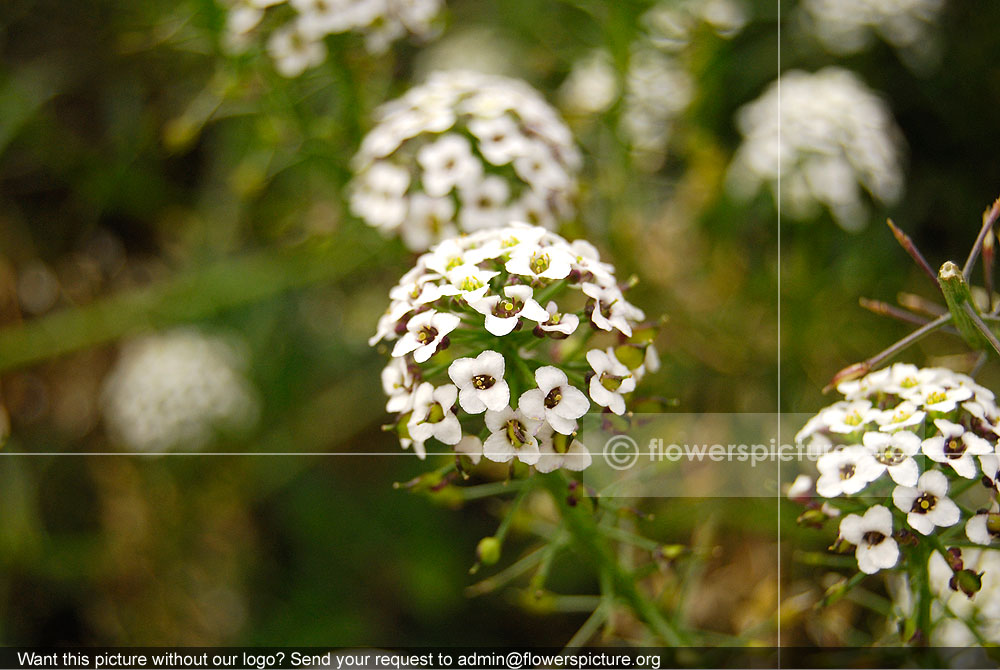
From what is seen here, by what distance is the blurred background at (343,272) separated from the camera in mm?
2822

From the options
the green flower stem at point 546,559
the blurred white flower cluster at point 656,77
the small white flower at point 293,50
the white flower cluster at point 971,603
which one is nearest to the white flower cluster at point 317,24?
the small white flower at point 293,50

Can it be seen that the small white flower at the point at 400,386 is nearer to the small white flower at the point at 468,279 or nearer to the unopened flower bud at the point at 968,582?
the small white flower at the point at 468,279

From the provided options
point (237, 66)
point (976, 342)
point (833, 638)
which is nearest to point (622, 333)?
point (976, 342)

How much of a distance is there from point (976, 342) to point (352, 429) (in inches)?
106

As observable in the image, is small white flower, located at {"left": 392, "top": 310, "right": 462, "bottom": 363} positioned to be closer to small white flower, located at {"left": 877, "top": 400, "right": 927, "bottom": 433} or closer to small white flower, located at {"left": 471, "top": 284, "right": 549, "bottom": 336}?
small white flower, located at {"left": 471, "top": 284, "right": 549, "bottom": 336}

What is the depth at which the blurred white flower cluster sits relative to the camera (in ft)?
9.85

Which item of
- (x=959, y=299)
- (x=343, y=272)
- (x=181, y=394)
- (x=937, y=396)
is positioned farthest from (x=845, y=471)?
(x=181, y=394)

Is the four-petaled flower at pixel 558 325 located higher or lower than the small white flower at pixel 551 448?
higher

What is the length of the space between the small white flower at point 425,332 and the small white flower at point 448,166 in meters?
0.70

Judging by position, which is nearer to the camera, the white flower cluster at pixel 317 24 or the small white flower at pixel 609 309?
the small white flower at pixel 609 309

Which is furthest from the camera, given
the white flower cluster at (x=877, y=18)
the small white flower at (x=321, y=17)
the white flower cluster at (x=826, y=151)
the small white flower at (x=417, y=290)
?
the white flower cluster at (x=877, y=18)

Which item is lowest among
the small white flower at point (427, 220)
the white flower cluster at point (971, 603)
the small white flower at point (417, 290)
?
the white flower cluster at point (971, 603)

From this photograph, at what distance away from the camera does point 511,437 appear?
136 centimetres

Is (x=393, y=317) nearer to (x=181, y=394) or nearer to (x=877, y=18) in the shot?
(x=181, y=394)
